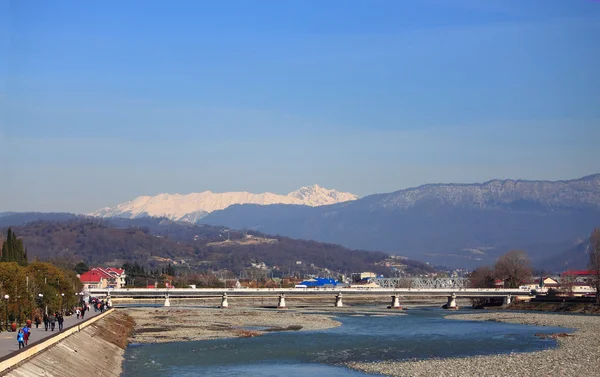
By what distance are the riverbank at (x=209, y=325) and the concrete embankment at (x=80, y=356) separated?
5.80m

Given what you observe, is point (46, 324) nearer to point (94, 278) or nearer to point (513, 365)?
point (513, 365)

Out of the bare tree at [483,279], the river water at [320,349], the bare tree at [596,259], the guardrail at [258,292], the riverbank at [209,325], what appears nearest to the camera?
the river water at [320,349]

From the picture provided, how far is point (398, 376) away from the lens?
145ft

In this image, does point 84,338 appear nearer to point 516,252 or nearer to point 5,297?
point 5,297

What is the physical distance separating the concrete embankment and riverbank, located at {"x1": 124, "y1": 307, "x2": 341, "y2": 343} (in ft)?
19.0

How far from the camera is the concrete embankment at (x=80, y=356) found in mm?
36125

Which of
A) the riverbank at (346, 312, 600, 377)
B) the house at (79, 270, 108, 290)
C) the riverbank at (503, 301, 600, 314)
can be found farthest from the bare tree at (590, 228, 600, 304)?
the house at (79, 270, 108, 290)

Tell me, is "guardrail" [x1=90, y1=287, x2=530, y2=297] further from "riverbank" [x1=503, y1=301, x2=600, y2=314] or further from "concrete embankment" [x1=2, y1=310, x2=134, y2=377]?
"concrete embankment" [x1=2, y1=310, x2=134, y2=377]

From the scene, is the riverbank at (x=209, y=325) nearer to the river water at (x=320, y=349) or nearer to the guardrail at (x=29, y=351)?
the river water at (x=320, y=349)

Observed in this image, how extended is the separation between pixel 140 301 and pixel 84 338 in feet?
330

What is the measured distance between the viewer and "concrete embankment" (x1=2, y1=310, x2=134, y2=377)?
119 feet

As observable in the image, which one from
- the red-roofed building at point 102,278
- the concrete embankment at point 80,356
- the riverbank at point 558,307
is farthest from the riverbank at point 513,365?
the red-roofed building at point 102,278

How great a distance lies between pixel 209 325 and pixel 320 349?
84.9 ft

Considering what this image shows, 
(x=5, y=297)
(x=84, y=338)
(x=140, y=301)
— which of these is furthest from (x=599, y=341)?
(x=140, y=301)
